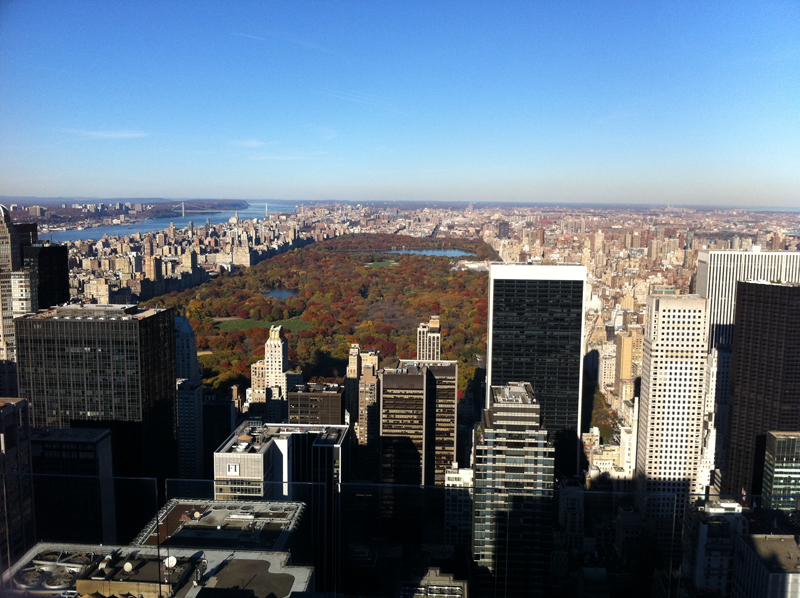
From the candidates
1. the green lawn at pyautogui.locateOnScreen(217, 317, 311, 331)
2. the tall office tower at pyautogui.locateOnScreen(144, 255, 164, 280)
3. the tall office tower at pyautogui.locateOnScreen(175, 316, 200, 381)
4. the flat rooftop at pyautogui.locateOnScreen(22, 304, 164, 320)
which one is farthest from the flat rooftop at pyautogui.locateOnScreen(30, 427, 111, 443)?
the tall office tower at pyautogui.locateOnScreen(144, 255, 164, 280)

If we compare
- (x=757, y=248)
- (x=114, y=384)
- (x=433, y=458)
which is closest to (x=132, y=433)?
(x=114, y=384)

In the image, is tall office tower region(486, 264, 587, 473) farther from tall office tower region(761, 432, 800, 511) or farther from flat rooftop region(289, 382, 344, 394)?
tall office tower region(761, 432, 800, 511)

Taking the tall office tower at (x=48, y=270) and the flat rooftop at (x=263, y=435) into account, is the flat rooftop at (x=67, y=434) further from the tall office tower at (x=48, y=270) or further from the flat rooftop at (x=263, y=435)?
the tall office tower at (x=48, y=270)

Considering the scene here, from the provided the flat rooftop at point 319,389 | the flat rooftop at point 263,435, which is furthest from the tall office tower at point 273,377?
the flat rooftop at point 263,435

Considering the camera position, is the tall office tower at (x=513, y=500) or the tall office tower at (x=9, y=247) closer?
the tall office tower at (x=513, y=500)

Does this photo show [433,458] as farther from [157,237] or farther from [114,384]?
[157,237]

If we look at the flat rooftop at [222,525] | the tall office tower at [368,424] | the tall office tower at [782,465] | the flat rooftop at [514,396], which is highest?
the flat rooftop at [222,525]

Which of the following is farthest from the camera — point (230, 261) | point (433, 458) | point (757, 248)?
point (230, 261)
